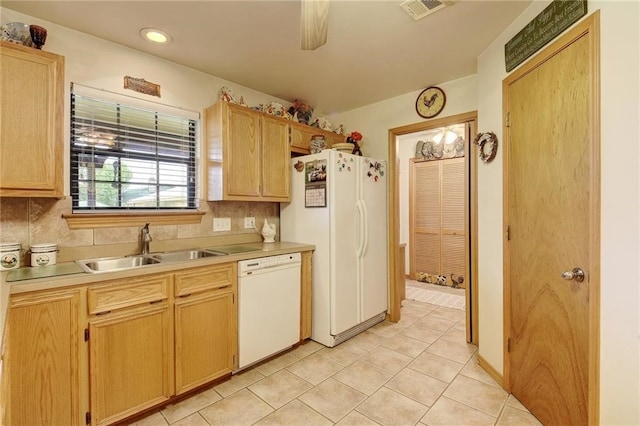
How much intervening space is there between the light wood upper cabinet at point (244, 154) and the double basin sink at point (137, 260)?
1.61ft

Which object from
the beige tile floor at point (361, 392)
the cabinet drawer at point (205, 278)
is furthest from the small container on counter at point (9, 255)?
the beige tile floor at point (361, 392)

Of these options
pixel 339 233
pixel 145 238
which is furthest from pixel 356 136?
pixel 145 238

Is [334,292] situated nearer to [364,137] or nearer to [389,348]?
[389,348]

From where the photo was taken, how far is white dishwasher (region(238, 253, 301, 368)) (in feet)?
7.36

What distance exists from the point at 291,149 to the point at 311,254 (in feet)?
3.62

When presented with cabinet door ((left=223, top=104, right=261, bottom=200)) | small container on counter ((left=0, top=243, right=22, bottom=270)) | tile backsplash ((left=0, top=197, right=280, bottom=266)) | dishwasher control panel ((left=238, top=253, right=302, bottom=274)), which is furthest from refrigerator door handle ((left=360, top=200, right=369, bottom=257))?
small container on counter ((left=0, top=243, right=22, bottom=270))

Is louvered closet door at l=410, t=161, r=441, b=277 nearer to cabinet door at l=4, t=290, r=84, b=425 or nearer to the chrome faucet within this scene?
the chrome faucet

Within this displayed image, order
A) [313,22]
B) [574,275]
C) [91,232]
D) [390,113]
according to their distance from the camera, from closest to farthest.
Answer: [313,22] → [574,275] → [91,232] → [390,113]

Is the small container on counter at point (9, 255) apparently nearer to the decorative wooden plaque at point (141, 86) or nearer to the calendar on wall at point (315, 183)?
the decorative wooden plaque at point (141, 86)

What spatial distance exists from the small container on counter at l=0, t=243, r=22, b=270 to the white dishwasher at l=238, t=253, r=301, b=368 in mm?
1262

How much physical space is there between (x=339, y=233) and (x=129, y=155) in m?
1.85

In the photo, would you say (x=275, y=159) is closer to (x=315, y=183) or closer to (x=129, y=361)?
(x=315, y=183)

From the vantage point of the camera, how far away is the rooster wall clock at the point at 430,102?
288cm

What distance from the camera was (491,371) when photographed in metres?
2.20
